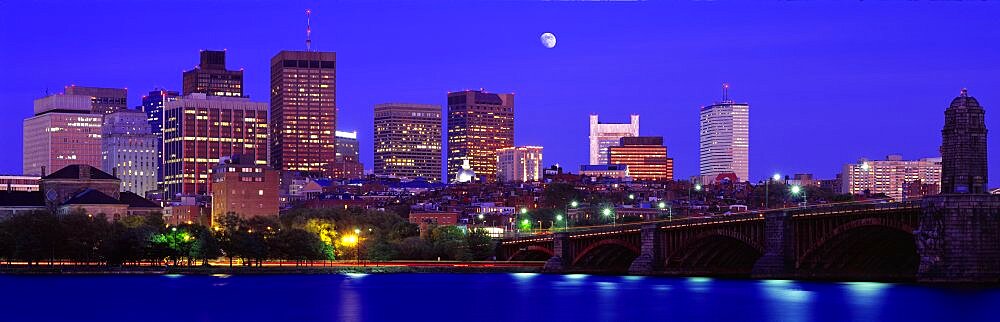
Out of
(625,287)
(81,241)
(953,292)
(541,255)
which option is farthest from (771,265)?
(81,241)

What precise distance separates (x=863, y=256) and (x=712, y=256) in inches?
856

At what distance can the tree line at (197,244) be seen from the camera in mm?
161875

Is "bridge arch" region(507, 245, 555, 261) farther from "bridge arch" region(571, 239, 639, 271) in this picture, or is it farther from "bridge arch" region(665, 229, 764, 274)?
"bridge arch" region(665, 229, 764, 274)

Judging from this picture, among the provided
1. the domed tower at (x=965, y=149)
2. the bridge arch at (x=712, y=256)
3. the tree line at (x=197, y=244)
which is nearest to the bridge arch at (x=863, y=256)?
the domed tower at (x=965, y=149)

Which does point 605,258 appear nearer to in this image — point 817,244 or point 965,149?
point 817,244

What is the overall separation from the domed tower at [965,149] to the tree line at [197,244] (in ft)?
224

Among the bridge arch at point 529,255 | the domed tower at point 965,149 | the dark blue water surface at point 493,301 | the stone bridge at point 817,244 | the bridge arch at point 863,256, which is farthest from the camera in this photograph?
the bridge arch at point 529,255

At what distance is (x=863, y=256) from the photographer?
415 ft

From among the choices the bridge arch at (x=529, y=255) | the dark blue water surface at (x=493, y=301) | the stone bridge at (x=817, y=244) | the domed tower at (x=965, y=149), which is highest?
the domed tower at (x=965, y=149)

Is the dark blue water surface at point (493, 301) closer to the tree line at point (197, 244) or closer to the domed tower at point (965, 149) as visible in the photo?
the domed tower at point (965, 149)

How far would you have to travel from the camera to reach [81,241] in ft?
533

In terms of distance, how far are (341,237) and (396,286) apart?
A: 169ft

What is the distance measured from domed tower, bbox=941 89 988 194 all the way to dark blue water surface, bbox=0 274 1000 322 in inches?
328

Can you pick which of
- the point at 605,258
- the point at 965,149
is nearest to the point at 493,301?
the point at 965,149
